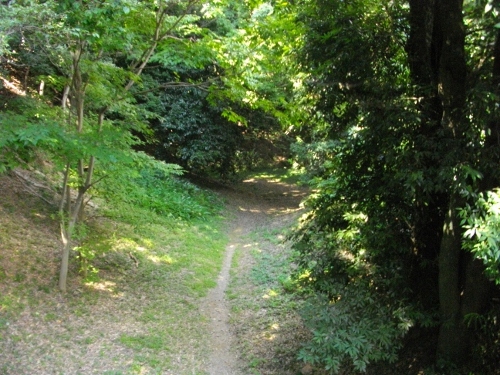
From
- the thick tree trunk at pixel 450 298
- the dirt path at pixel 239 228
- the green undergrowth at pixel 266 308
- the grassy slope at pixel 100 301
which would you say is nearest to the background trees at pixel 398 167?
the thick tree trunk at pixel 450 298

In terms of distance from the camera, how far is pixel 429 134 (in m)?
5.20

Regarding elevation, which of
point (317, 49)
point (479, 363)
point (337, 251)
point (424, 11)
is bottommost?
point (479, 363)

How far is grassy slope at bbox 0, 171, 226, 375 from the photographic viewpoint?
6.52 m

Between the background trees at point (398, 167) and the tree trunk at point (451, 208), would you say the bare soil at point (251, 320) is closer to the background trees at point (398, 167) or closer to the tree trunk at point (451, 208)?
the background trees at point (398, 167)

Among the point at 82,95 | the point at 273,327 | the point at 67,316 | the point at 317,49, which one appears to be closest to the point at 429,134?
the point at 317,49

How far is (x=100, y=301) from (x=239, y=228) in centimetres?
841

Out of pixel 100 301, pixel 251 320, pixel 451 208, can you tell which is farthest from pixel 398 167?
pixel 100 301

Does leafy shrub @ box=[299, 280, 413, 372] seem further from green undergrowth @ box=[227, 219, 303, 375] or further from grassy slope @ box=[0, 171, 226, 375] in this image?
grassy slope @ box=[0, 171, 226, 375]

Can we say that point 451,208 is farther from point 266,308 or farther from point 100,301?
point 100,301

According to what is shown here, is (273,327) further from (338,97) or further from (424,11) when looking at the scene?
(424,11)

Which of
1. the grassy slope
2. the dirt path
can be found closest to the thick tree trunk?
the dirt path

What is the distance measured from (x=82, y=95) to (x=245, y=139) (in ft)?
44.1

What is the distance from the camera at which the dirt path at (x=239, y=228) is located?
760cm

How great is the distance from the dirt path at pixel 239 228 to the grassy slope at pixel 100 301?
30 cm
